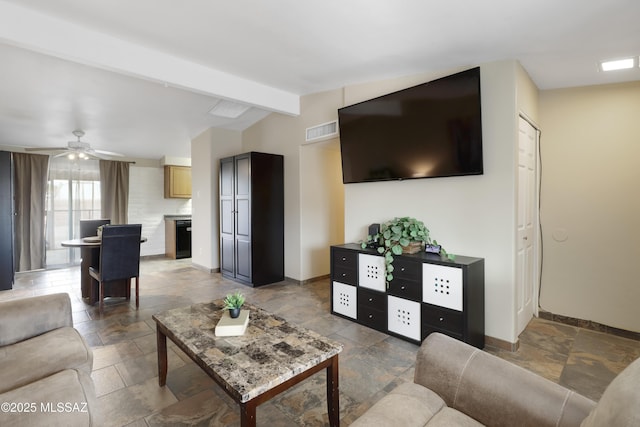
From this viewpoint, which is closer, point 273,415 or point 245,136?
point 273,415

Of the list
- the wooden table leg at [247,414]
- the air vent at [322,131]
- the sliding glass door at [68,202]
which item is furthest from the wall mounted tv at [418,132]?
the sliding glass door at [68,202]

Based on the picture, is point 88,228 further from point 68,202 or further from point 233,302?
point 233,302

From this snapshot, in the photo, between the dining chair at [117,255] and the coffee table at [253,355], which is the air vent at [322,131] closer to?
the dining chair at [117,255]

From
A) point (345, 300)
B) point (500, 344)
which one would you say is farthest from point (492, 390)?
point (345, 300)

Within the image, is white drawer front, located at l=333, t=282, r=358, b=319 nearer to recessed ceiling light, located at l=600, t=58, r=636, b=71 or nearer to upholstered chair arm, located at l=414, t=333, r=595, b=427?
upholstered chair arm, located at l=414, t=333, r=595, b=427

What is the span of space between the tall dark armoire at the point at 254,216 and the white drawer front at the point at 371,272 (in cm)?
200

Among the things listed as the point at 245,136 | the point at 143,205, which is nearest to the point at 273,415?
the point at 245,136

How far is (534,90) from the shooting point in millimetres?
3088

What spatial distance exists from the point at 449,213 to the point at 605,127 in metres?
1.68

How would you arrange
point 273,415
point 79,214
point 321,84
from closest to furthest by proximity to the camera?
point 273,415
point 321,84
point 79,214

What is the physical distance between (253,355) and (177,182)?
6542 mm

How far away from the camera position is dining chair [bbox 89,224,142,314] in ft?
11.7

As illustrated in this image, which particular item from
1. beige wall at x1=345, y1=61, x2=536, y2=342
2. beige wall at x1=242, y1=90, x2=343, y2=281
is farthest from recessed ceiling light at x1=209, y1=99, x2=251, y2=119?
beige wall at x1=345, y1=61, x2=536, y2=342

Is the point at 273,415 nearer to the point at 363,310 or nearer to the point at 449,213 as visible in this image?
the point at 363,310
